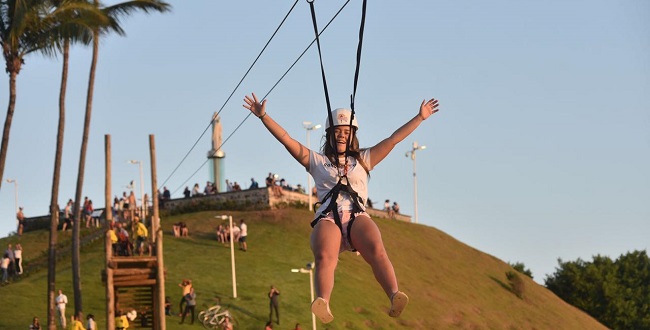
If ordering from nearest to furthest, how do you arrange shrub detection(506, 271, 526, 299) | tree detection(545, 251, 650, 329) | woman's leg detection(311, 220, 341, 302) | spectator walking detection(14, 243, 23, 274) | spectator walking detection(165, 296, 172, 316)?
woman's leg detection(311, 220, 341, 302) → spectator walking detection(165, 296, 172, 316) → spectator walking detection(14, 243, 23, 274) → shrub detection(506, 271, 526, 299) → tree detection(545, 251, 650, 329)

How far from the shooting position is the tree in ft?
349

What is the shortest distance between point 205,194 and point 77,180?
94.3ft

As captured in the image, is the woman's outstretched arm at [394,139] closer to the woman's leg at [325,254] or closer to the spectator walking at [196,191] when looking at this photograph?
the woman's leg at [325,254]

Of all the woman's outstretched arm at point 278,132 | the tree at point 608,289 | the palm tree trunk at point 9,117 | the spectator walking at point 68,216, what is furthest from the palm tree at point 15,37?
the tree at point 608,289

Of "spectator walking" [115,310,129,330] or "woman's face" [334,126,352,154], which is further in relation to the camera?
"spectator walking" [115,310,129,330]

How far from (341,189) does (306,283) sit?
202ft

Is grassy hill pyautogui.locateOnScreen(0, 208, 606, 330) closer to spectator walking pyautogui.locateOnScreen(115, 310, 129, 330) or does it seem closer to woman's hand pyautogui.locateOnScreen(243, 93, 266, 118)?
spectator walking pyautogui.locateOnScreen(115, 310, 129, 330)

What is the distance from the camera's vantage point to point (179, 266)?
247 ft

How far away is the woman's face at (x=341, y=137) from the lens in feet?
43.8

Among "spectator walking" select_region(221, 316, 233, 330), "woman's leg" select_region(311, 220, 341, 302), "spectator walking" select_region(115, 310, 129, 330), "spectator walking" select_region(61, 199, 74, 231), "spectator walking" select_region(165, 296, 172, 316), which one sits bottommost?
"woman's leg" select_region(311, 220, 341, 302)

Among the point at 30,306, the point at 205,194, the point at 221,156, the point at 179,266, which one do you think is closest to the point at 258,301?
the point at 179,266

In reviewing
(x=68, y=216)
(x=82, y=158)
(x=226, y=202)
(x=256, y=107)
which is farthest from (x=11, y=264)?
(x=256, y=107)

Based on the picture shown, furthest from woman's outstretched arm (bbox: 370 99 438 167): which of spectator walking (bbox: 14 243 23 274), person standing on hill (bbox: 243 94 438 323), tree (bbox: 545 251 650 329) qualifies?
tree (bbox: 545 251 650 329)

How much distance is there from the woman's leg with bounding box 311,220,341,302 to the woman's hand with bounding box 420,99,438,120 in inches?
73.4
